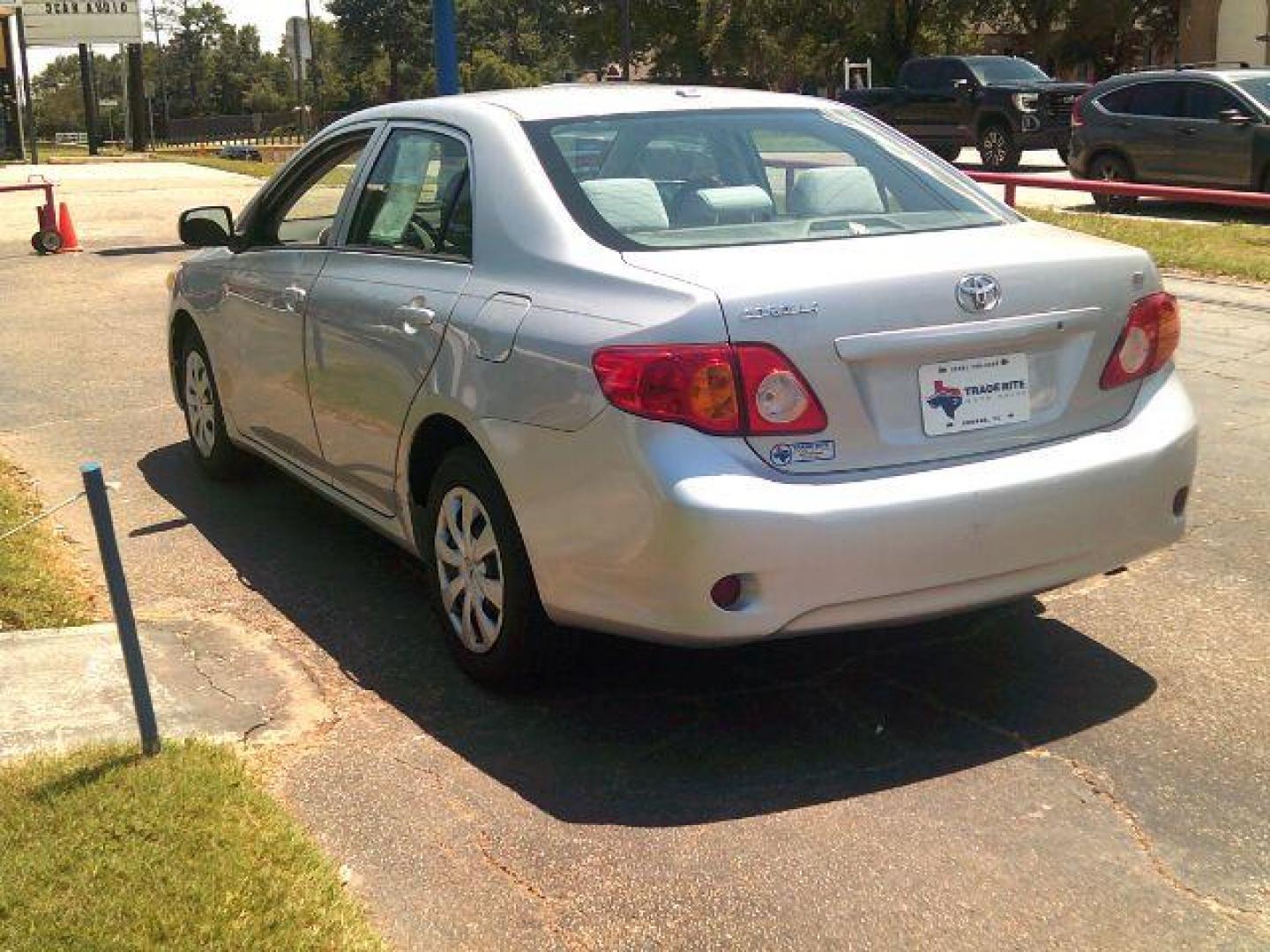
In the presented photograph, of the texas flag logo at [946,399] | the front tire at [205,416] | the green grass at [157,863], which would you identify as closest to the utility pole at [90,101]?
the front tire at [205,416]

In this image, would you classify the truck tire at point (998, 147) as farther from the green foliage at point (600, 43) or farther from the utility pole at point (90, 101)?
the utility pole at point (90, 101)

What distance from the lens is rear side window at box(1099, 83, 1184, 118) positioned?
18.0 metres

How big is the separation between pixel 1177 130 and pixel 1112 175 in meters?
1.16

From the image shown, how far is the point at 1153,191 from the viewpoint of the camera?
554 inches

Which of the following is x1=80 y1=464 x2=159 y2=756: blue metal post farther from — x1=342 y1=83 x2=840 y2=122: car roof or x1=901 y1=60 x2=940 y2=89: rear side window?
x1=901 y1=60 x2=940 y2=89: rear side window

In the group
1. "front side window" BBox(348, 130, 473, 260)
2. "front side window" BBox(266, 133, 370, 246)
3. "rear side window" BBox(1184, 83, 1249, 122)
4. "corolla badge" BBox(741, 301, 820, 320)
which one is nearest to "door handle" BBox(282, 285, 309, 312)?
"front side window" BBox(266, 133, 370, 246)

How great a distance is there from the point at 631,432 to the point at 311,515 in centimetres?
315

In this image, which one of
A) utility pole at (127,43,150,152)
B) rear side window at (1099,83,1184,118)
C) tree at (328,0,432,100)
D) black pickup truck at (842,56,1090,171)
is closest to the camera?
rear side window at (1099,83,1184,118)

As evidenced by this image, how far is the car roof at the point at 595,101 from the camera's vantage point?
477 centimetres

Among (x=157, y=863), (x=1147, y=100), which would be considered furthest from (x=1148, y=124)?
(x=157, y=863)

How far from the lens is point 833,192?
179 inches

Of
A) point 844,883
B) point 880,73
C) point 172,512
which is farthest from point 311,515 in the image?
point 880,73

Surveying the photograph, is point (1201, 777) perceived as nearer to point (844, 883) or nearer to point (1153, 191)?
point (844, 883)

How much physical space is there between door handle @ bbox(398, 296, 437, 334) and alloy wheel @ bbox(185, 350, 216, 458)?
7.53ft
